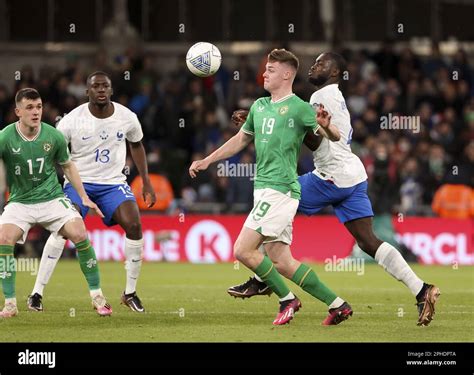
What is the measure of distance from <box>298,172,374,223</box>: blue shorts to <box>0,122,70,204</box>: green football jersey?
2.43m

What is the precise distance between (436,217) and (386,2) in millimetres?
8541

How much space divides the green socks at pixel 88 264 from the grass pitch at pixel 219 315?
350 mm

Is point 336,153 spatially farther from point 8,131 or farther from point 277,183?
point 8,131

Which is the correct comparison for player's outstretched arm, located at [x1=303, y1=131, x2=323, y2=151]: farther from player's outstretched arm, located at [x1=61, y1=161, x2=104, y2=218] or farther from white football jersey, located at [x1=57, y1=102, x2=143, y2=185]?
white football jersey, located at [x1=57, y1=102, x2=143, y2=185]

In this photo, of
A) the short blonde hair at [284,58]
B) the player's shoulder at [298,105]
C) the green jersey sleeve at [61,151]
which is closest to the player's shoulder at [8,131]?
the green jersey sleeve at [61,151]

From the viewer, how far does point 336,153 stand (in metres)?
12.0

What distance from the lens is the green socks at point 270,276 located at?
36.4 ft

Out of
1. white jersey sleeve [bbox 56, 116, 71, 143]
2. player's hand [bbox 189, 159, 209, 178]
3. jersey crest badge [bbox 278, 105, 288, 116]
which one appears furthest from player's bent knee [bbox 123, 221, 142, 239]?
jersey crest badge [bbox 278, 105, 288, 116]

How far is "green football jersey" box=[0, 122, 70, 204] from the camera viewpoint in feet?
38.9

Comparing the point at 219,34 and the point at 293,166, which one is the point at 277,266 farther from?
the point at 219,34

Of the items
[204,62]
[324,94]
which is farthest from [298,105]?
[204,62]

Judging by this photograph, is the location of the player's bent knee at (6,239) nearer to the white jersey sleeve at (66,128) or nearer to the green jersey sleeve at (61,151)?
the green jersey sleeve at (61,151)

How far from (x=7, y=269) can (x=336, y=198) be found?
3.31 m

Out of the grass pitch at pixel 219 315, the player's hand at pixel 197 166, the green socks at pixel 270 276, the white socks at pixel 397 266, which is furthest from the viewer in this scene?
the white socks at pixel 397 266
